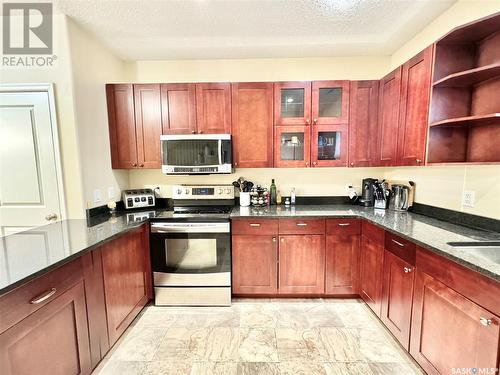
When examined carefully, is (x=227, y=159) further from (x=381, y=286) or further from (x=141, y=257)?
(x=381, y=286)

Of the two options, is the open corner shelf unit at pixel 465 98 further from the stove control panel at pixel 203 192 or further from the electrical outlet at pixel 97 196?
the electrical outlet at pixel 97 196

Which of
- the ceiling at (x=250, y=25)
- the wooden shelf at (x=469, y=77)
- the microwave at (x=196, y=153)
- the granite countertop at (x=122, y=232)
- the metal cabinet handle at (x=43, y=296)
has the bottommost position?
the metal cabinet handle at (x=43, y=296)

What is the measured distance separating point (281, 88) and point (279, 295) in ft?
7.26

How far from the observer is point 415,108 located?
190 centimetres

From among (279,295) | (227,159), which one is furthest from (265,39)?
(279,295)

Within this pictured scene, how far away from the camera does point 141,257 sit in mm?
2193

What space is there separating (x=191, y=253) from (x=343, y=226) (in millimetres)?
1544

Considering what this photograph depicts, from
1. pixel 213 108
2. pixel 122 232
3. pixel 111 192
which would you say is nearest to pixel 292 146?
pixel 213 108

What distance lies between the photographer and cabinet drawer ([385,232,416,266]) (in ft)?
5.16

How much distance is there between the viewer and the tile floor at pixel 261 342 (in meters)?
1.62

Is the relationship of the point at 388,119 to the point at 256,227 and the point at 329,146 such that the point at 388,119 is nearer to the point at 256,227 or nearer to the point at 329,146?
the point at 329,146

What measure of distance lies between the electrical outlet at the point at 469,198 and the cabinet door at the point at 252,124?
168cm

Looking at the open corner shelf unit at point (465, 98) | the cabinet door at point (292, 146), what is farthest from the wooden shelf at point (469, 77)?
the cabinet door at point (292, 146)

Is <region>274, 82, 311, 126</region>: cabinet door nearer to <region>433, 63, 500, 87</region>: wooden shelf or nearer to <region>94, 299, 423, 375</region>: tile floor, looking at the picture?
<region>433, 63, 500, 87</region>: wooden shelf
